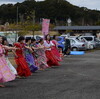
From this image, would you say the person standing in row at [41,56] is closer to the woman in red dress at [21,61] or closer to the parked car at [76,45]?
the woman in red dress at [21,61]

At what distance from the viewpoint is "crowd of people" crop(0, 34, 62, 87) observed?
10898mm

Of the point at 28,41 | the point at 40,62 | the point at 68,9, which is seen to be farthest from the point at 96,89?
the point at 68,9

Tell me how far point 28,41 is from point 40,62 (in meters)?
Answer: 2.63

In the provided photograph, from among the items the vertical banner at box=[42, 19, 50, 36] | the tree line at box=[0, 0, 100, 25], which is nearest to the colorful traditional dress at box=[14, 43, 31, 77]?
the vertical banner at box=[42, 19, 50, 36]

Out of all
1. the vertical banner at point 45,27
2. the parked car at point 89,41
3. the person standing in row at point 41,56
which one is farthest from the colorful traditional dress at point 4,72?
the parked car at point 89,41

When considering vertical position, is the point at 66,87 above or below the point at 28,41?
below

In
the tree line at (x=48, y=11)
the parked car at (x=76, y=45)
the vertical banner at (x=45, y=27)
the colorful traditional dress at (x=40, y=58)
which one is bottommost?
the parked car at (x=76, y=45)

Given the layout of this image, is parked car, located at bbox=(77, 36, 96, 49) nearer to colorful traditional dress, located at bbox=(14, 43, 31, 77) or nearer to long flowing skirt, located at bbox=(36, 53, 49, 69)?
long flowing skirt, located at bbox=(36, 53, 49, 69)

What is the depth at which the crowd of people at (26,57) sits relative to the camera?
429 inches

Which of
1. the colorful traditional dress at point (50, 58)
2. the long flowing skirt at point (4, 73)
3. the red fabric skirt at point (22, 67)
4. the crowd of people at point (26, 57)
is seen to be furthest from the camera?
the colorful traditional dress at point (50, 58)

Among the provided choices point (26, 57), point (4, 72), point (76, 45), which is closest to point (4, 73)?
point (4, 72)

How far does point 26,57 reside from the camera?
552 inches

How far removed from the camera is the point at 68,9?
111m

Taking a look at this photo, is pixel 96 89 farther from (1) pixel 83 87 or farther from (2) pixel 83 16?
(2) pixel 83 16
